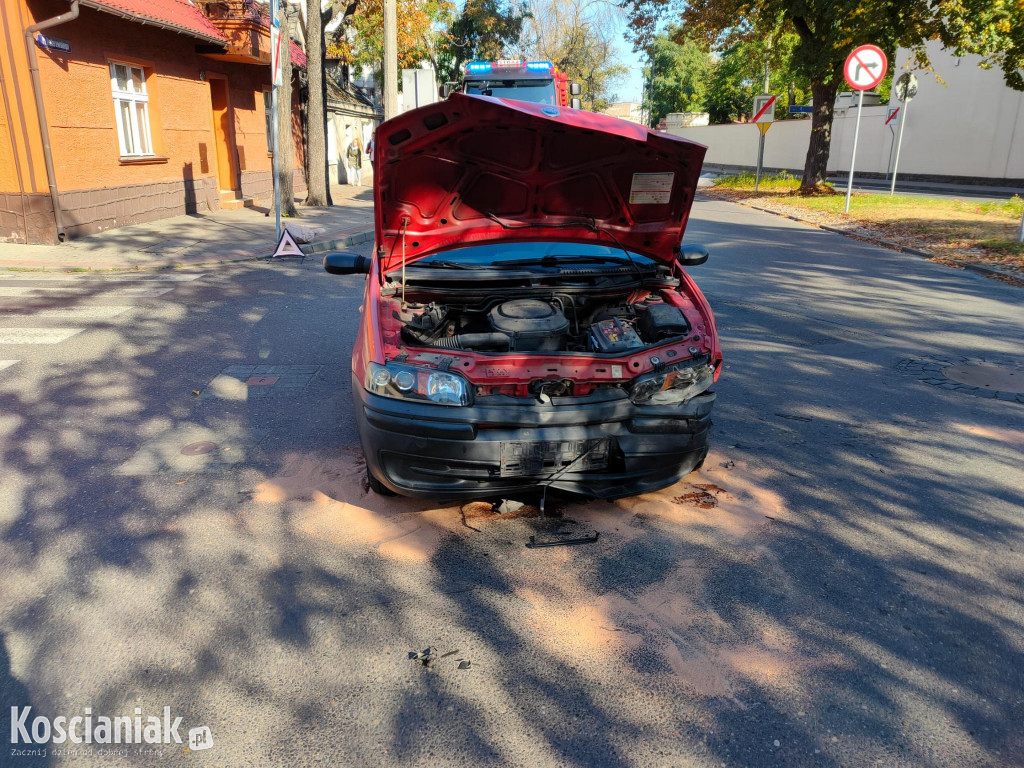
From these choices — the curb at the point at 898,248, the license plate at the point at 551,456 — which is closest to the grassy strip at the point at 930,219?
the curb at the point at 898,248

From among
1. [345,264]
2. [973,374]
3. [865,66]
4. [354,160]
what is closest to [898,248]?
[865,66]

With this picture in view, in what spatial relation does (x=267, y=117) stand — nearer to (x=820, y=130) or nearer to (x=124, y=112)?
(x=124, y=112)

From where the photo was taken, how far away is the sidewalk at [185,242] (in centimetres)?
1133

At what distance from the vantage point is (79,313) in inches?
327

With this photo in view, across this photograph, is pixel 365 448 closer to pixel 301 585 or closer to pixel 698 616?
pixel 301 585

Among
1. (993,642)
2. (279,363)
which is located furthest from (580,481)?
(279,363)

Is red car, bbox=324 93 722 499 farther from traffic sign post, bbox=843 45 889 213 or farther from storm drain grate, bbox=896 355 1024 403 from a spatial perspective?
traffic sign post, bbox=843 45 889 213

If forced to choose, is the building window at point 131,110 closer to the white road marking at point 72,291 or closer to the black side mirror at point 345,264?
the white road marking at point 72,291

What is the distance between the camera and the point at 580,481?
3721 millimetres

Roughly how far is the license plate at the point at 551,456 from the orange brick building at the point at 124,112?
12.0 m

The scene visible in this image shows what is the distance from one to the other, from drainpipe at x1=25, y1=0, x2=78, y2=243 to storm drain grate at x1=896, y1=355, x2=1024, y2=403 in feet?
41.8

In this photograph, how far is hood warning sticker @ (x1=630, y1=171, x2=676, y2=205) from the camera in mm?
4660

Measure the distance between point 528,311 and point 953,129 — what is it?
32927mm

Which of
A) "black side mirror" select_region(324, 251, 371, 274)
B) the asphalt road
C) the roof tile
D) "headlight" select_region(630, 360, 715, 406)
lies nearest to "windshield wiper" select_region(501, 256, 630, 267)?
"black side mirror" select_region(324, 251, 371, 274)
